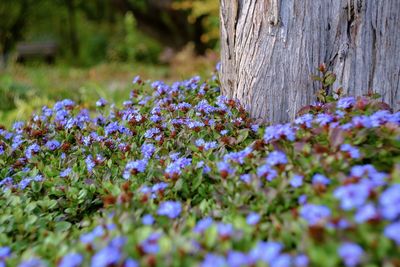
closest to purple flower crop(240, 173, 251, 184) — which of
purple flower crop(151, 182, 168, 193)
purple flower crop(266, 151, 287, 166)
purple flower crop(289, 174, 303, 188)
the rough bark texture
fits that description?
purple flower crop(266, 151, 287, 166)

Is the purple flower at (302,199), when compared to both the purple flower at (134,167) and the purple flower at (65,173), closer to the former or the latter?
the purple flower at (134,167)

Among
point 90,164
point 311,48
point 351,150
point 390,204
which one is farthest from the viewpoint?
point 311,48

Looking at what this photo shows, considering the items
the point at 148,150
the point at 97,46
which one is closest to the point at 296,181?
the point at 148,150

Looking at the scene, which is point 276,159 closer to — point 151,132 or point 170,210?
point 170,210

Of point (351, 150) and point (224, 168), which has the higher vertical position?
point (351, 150)

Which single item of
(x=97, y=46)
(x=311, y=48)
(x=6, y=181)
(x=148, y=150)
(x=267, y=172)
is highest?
(x=311, y=48)

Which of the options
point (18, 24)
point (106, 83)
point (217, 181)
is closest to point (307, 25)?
→ point (217, 181)

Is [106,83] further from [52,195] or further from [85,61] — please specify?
[85,61]

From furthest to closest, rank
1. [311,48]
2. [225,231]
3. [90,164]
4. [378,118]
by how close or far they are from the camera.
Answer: [311,48], [90,164], [378,118], [225,231]
